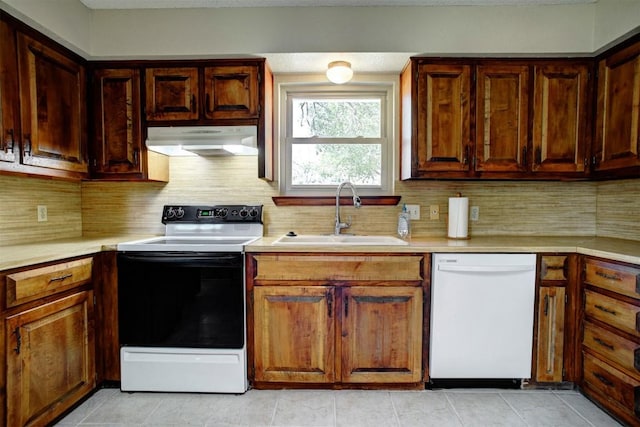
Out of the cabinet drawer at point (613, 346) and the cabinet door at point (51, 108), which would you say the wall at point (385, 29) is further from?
the cabinet drawer at point (613, 346)

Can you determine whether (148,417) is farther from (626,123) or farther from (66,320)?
(626,123)

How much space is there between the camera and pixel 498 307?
6.13ft

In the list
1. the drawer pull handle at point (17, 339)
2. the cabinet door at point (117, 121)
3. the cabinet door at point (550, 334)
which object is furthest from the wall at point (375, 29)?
the drawer pull handle at point (17, 339)

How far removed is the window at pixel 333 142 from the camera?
248cm

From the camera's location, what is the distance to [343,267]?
1870mm

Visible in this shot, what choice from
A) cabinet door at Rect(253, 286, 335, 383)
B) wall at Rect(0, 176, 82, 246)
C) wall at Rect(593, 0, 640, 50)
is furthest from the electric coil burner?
wall at Rect(593, 0, 640, 50)

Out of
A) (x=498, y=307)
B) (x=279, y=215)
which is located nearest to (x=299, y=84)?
(x=279, y=215)

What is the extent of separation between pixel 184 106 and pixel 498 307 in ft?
7.60

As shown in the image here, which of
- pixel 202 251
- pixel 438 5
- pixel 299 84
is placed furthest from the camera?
pixel 299 84

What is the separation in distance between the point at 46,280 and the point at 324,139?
187cm

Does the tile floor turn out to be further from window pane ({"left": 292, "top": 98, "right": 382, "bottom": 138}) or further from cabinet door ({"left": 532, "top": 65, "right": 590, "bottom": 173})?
window pane ({"left": 292, "top": 98, "right": 382, "bottom": 138})

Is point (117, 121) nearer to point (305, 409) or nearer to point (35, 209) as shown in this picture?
point (35, 209)

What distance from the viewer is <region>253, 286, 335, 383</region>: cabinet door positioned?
6.17ft

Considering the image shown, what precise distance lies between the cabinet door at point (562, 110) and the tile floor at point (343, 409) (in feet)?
4.92
